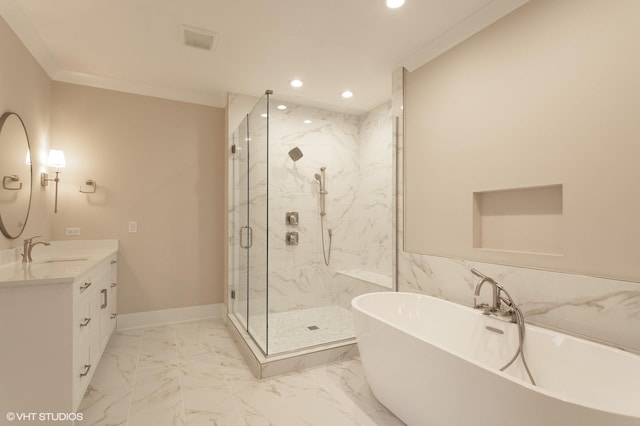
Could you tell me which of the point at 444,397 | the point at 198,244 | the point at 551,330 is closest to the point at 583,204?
the point at 551,330

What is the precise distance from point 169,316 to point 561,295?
3550mm

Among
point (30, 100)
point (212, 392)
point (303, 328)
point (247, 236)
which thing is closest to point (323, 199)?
point (247, 236)

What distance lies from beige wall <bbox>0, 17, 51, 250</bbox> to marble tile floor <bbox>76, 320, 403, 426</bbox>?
1.24m

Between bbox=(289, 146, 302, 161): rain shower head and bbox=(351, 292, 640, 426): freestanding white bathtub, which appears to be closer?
bbox=(351, 292, 640, 426): freestanding white bathtub

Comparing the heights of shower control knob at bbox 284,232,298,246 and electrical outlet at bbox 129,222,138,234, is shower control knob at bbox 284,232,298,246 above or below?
A: below

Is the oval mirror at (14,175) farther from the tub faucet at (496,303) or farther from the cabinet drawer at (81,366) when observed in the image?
the tub faucet at (496,303)

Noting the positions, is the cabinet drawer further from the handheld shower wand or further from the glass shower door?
the handheld shower wand

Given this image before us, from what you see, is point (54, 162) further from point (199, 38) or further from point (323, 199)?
point (323, 199)

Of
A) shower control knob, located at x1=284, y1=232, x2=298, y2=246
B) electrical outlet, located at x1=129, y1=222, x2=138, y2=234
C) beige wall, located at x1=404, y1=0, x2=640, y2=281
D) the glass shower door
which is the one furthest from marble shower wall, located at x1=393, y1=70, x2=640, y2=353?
electrical outlet, located at x1=129, y1=222, x2=138, y2=234

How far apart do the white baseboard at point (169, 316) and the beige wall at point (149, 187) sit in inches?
2.5

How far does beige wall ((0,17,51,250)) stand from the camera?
207 centimetres

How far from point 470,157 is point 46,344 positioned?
9.17 ft

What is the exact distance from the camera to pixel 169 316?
11.2ft

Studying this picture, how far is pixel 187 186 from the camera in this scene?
11.6ft
